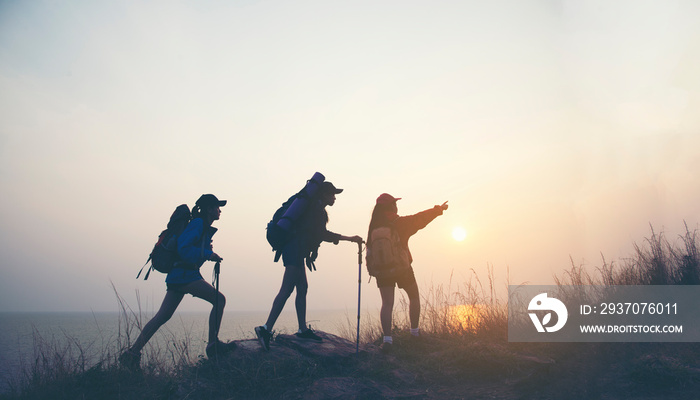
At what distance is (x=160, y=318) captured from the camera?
16.2 feet

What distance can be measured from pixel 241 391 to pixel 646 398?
14.3 ft

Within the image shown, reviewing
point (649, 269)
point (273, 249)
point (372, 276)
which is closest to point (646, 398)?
point (372, 276)

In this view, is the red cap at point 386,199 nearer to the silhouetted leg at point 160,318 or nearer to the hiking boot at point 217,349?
the hiking boot at point 217,349

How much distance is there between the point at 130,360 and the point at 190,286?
1.10m

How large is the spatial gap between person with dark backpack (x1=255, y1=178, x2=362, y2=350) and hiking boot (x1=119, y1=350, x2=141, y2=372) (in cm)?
146

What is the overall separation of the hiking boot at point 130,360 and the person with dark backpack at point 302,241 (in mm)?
1461

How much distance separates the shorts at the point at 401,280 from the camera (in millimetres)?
6160

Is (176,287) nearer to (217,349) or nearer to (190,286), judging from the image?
(190,286)

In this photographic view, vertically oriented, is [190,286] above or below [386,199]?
below

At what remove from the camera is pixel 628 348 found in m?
5.45

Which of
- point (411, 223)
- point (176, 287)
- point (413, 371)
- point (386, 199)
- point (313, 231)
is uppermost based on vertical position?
point (386, 199)

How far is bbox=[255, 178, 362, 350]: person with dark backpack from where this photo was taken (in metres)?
5.38

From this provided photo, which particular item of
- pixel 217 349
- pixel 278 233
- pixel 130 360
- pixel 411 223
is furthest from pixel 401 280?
pixel 130 360

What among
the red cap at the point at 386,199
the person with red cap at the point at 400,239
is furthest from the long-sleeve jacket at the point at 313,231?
the red cap at the point at 386,199
